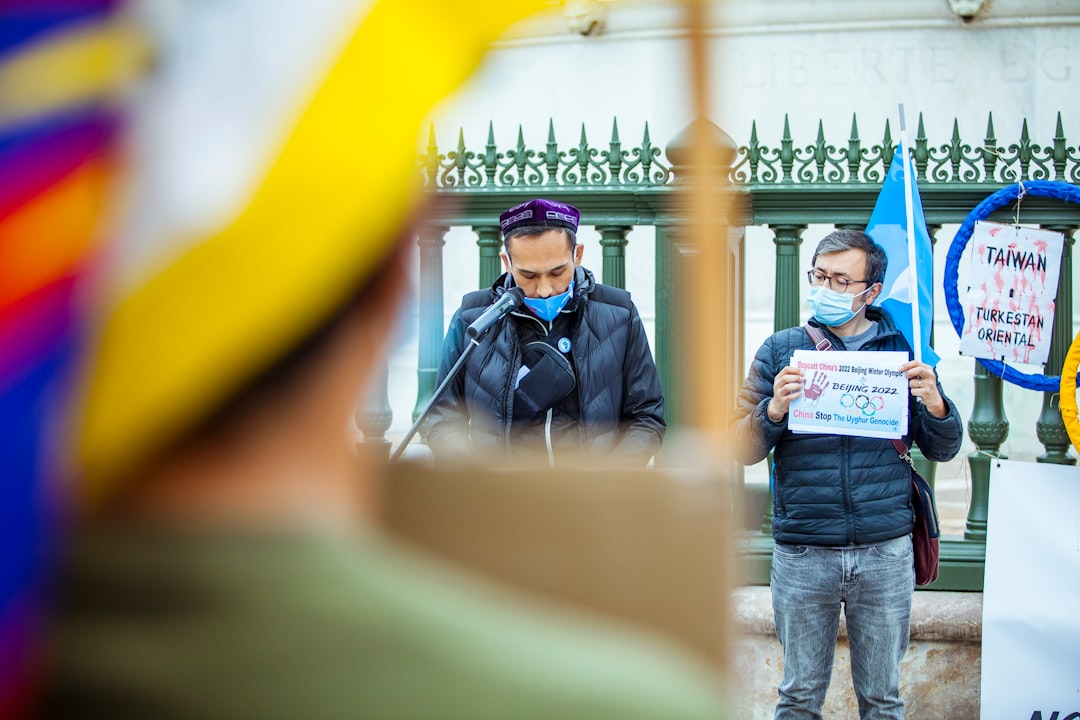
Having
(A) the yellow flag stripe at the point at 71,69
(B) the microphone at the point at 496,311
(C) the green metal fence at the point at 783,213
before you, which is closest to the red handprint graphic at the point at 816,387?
(C) the green metal fence at the point at 783,213

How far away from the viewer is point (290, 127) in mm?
711

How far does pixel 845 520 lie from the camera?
4.05m

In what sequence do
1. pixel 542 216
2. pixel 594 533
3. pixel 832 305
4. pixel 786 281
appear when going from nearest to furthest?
pixel 594 533, pixel 542 216, pixel 832 305, pixel 786 281

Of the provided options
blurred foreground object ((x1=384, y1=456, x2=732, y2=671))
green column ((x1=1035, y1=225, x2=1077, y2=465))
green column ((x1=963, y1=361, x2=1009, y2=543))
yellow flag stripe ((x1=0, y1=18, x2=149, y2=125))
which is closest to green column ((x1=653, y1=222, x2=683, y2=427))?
green column ((x1=963, y1=361, x2=1009, y2=543))

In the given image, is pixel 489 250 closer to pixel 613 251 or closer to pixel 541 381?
pixel 613 251

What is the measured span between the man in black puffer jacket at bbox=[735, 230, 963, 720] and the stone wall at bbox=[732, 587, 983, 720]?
468 mm

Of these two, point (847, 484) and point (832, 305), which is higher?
point (832, 305)

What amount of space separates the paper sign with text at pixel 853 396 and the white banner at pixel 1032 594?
0.92 m

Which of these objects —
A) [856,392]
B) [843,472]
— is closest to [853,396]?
[856,392]

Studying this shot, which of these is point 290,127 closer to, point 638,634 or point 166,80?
point 166,80

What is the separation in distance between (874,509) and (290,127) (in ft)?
12.0

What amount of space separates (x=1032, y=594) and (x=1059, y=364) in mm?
1103

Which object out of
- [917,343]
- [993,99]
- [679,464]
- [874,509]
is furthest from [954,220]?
[993,99]

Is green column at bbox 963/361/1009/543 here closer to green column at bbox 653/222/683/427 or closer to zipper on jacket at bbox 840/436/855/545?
zipper on jacket at bbox 840/436/855/545
